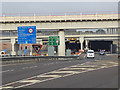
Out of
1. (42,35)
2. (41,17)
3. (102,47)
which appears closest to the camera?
(41,17)

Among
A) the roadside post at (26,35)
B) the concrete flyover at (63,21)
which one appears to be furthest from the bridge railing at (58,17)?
the roadside post at (26,35)

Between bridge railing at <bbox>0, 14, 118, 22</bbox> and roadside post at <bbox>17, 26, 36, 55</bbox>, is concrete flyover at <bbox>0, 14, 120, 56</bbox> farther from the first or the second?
roadside post at <bbox>17, 26, 36, 55</bbox>

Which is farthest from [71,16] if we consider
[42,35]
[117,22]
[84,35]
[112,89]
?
[84,35]

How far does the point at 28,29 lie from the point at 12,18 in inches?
172

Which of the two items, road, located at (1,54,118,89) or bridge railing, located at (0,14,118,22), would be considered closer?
road, located at (1,54,118,89)

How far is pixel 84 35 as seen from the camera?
291 ft

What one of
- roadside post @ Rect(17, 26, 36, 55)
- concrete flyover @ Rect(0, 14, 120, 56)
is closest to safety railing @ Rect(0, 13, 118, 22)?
concrete flyover @ Rect(0, 14, 120, 56)

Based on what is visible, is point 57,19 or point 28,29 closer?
point 28,29

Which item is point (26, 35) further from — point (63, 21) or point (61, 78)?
point (61, 78)

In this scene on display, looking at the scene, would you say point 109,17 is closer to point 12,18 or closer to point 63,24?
point 63,24

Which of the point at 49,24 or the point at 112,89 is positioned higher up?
the point at 49,24

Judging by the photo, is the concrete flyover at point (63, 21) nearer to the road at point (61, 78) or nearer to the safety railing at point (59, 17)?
the safety railing at point (59, 17)

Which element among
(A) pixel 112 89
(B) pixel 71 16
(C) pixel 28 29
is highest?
(B) pixel 71 16

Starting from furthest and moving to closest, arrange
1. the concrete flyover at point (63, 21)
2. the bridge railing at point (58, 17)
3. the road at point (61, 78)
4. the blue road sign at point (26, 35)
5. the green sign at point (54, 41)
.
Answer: the green sign at point (54, 41), the concrete flyover at point (63, 21), the bridge railing at point (58, 17), the blue road sign at point (26, 35), the road at point (61, 78)
